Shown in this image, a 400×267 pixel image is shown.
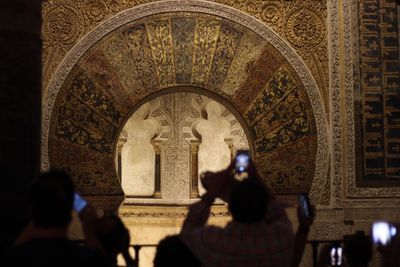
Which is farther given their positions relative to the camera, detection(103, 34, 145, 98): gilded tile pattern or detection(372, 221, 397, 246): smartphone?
detection(103, 34, 145, 98): gilded tile pattern

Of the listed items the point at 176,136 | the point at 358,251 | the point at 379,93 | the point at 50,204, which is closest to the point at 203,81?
the point at 379,93

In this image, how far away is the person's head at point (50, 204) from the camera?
246cm

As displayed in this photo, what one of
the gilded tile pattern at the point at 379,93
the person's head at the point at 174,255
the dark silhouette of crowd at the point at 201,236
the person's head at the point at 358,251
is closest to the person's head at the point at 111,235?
the dark silhouette of crowd at the point at 201,236

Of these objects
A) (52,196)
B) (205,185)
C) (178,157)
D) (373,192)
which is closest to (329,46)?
(373,192)

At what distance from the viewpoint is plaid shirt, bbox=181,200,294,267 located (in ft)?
10.1

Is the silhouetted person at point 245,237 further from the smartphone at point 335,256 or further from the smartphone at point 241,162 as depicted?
the smartphone at point 335,256

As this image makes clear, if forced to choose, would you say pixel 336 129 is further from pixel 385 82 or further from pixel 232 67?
pixel 232 67

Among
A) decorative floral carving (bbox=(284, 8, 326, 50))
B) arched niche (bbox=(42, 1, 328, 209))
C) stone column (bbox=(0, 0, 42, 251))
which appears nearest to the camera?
stone column (bbox=(0, 0, 42, 251))

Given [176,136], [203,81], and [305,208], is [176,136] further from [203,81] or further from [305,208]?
[305,208]

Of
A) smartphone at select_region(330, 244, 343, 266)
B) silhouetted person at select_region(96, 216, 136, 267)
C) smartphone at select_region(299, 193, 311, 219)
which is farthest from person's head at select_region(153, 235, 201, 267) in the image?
smartphone at select_region(330, 244, 343, 266)

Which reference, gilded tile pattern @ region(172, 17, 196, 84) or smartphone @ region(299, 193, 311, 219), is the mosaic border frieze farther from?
smartphone @ region(299, 193, 311, 219)

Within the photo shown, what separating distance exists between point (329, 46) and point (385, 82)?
2.68ft

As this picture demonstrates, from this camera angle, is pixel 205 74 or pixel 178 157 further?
pixel 178 157

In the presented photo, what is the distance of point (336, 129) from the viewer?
10273 mm
